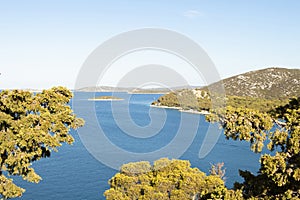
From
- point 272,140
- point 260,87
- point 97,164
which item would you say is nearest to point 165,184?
point 272,140

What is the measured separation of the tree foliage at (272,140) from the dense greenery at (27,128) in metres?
3.47

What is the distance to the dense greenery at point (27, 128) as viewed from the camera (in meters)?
6.75

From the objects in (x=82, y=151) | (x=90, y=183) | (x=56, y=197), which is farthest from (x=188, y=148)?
(x=56, y=197)

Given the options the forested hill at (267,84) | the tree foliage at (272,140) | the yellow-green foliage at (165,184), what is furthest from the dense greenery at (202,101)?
the tree foliage at (272,140)

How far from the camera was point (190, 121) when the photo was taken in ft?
235

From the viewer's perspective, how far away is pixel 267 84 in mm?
114125

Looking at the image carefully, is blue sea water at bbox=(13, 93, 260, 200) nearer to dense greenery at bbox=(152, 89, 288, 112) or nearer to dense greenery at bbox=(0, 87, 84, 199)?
dense greenery at bbox=(152, 89, 288, 112)

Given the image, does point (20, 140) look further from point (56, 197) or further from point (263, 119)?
point (56, 197)

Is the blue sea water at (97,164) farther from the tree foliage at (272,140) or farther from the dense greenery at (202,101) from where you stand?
the tree foliage at (272,140)

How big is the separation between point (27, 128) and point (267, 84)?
11672cm

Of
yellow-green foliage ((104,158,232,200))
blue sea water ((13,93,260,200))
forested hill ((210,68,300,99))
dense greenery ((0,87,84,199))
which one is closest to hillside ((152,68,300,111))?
forested hill ((210,68,300,99))

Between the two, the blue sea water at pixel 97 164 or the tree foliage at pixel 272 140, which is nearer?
the tree foliage at pixel 272 140

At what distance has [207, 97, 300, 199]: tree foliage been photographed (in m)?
5.94

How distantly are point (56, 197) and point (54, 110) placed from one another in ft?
70.9
